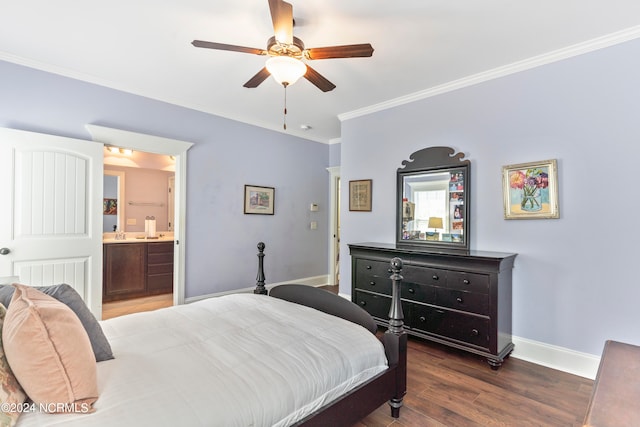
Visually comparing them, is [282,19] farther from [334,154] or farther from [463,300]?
[334,154]

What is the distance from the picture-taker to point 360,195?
13.6ft

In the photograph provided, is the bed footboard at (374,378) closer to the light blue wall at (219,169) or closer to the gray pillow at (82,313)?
the gray pillow at (82,313)

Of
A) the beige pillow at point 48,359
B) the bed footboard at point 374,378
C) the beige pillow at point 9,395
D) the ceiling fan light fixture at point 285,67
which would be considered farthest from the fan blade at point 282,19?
the beige pillow at point 9,395

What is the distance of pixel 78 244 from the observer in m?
3.09

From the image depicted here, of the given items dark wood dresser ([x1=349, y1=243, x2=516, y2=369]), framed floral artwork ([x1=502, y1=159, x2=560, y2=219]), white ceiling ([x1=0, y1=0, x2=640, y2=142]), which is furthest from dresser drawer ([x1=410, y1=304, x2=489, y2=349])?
white ceiling ([x1=0, y1=0, x2=640, y2=142])

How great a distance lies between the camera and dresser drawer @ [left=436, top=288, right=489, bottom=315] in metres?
2.62

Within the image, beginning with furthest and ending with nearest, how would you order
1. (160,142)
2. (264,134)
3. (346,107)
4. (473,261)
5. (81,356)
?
(264,134) < (346,107) < (160,142) < (473,261) < (81,356)

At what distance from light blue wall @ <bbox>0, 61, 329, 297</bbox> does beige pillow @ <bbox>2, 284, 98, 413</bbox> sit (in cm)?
279

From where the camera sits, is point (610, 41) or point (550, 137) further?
point (550, 137)

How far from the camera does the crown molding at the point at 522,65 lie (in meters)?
2.40

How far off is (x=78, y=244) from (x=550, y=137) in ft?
15.1

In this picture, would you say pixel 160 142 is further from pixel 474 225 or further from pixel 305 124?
pixel 474 225

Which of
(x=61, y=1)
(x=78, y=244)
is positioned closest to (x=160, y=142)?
(x=78, y=244)

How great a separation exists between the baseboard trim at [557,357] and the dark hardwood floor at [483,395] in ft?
0.26
